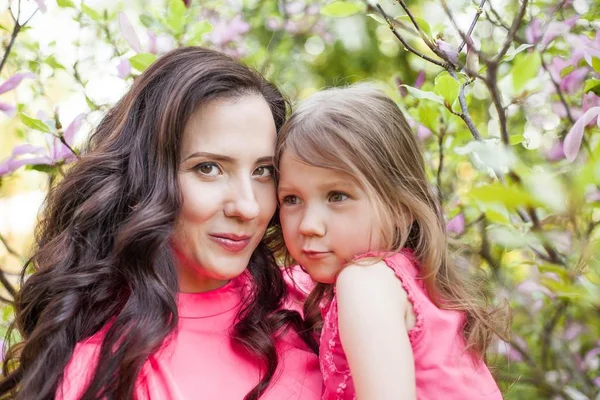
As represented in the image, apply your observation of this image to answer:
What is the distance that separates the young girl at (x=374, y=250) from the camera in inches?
53.9

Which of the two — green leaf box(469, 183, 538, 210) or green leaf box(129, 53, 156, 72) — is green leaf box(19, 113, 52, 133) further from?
green leaf box(469, 183, 538, 210)

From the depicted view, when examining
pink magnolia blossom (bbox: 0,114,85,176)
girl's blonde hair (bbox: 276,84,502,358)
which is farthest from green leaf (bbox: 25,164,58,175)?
girl's blonde hair (bbox: 276,84,502,358)

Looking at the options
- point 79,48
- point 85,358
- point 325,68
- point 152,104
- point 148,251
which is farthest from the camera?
point 325,68

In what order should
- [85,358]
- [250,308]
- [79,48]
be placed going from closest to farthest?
1. [85,358]
2. [250,308]
3. [79,48]

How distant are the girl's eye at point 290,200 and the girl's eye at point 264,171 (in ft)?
0.27

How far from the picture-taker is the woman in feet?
4.79

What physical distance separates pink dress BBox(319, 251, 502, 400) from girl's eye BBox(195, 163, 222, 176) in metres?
0.40

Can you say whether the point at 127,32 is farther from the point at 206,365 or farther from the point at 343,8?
the point at 206,365

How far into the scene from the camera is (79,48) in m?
2.34

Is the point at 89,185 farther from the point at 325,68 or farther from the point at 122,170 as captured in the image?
the point at 325,68

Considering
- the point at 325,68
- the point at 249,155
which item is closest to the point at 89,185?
the point at 249,155

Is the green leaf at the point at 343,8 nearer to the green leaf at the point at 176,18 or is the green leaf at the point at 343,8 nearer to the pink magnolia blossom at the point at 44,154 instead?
the green leaf at the point at 176,18

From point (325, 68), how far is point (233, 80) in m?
4.29

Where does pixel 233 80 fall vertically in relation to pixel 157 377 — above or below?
above
